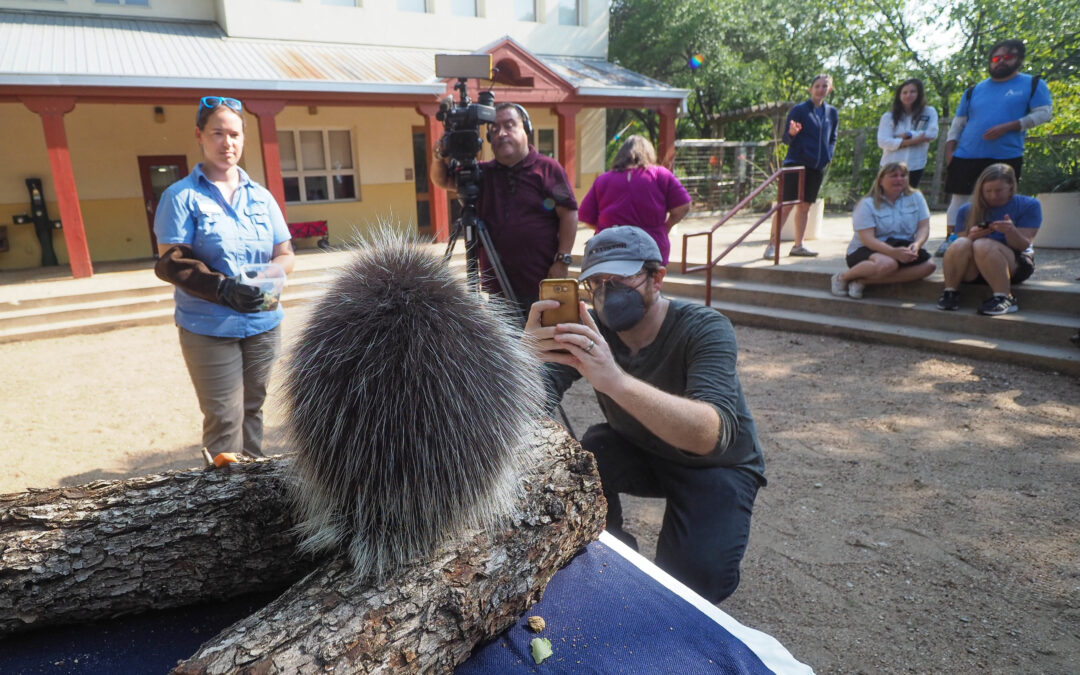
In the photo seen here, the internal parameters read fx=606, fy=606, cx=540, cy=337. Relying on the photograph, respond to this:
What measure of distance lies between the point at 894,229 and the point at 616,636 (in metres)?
5.67

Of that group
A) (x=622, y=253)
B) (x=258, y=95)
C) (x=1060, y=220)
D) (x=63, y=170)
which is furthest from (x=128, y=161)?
(x=1060, y=220)

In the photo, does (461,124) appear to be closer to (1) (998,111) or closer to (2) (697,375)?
(2) (697,375)

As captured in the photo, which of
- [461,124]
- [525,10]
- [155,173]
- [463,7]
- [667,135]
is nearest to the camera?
[461,124]

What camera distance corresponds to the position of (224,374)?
268 cm

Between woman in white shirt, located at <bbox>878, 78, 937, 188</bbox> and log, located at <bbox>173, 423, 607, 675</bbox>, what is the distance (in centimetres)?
661

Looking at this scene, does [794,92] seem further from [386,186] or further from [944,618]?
[944,618]

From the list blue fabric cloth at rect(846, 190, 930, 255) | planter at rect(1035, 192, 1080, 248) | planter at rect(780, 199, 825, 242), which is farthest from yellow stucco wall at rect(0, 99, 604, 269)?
planter at rect(1035, 192, 1080, 248)

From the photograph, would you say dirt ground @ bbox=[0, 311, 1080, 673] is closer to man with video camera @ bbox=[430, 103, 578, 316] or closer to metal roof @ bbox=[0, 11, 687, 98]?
man with video camera @ bbox=[430, 103, 578, 316]

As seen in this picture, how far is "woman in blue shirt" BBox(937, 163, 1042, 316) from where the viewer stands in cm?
488

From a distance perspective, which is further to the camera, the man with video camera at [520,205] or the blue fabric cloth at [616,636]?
the man with video camera at [520,205]

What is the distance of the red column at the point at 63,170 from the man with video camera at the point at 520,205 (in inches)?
329

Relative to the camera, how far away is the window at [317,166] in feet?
41.7

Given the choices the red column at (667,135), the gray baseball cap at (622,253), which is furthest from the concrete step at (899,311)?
the red column at (667,135)

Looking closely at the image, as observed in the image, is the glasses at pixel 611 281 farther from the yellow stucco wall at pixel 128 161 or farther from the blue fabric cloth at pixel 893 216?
the yellow stucco wall at pixel 128 161
